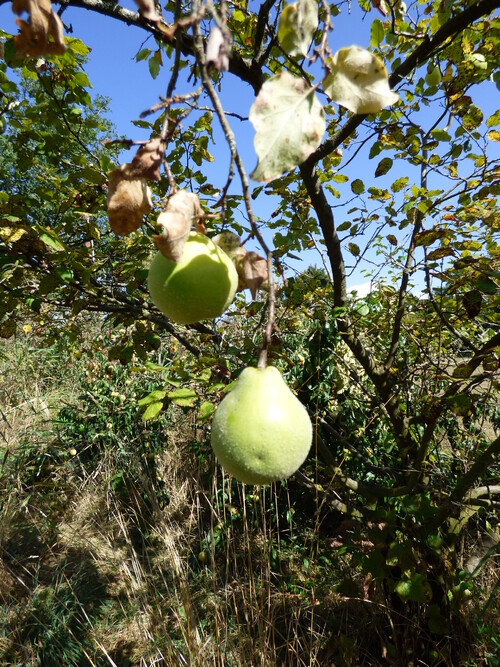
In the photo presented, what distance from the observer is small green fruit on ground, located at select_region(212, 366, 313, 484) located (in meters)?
Answer: 0.55

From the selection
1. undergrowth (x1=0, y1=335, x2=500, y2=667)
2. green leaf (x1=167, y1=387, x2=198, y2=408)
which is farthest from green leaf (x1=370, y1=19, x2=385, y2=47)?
undergrowth (x1=0, y1=335, x2=500, y2=667)

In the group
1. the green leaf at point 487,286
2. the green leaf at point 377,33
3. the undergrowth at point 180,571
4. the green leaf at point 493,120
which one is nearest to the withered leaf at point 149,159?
the green leaf at point 377,33

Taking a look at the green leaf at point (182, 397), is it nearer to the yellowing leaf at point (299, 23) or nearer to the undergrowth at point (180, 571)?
the undergrowth at point (180, 571)

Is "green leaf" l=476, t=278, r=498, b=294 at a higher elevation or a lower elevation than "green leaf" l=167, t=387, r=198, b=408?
higher

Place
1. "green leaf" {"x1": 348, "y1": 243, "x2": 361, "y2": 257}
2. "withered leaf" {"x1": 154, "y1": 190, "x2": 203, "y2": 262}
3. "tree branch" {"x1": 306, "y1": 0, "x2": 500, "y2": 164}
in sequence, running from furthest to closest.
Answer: "green leaf" {"x1": 348, "y1": 243, "x2": 361, "y2": 257}
"tree branch" {"x1": 306, "y1": 0, "x2": 500, "y2": 164}
"withered leaf" {"x1": 154, "y1": 190, "x2": 203, "y2": 262}

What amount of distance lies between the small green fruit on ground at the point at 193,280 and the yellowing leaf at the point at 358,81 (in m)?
0.25

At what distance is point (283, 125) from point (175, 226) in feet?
0.57

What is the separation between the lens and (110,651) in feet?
7.41

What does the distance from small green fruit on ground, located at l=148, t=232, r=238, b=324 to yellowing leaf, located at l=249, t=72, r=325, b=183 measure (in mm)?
178

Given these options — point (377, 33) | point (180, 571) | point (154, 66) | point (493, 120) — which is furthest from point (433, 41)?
point (180, 571)

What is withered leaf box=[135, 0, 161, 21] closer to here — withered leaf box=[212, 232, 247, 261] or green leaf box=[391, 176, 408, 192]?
withered leaf box=[212, 232, 247, 261]

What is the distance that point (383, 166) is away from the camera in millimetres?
1769

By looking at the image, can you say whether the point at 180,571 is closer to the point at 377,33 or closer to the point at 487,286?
the point at 487,286

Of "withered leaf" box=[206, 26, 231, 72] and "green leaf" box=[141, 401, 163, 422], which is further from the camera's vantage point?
"green leaf" box=[141, 401, 163, 422]
